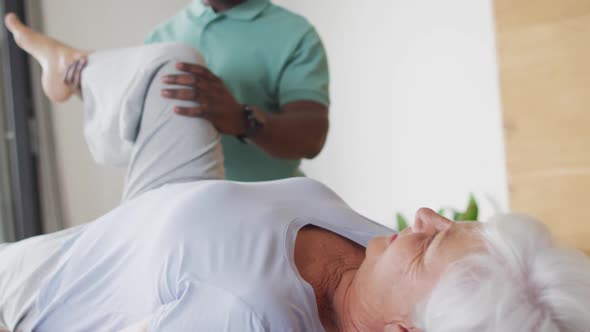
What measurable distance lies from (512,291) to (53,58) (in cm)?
131

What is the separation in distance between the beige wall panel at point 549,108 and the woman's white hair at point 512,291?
1356mm

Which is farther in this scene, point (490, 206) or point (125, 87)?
point (490, 206)

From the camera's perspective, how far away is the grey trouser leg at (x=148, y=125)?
1.59m

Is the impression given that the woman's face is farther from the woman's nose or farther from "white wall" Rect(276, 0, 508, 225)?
"white wall" Rect(276, 0, 508, 225)

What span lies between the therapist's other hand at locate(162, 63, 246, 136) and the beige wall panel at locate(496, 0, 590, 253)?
3.79ft

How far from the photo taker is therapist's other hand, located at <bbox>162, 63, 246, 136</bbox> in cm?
159

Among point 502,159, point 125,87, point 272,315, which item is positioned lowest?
point 502,159

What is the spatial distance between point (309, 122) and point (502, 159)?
123 cm

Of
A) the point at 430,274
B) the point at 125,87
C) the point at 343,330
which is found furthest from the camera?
the point at 125,87

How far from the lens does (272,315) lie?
40.5 inches

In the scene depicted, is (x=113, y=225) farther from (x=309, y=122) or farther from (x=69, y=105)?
(x=69, y=105)

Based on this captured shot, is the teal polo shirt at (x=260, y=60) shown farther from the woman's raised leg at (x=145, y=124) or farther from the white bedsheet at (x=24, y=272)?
the white bedsheet at (x=24, y=272)

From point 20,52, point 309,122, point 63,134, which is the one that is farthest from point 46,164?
point 309,122

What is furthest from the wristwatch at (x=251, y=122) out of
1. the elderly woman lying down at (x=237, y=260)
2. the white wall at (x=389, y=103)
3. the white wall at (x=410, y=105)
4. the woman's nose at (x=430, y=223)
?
the white wall at (x=389, y=103)
